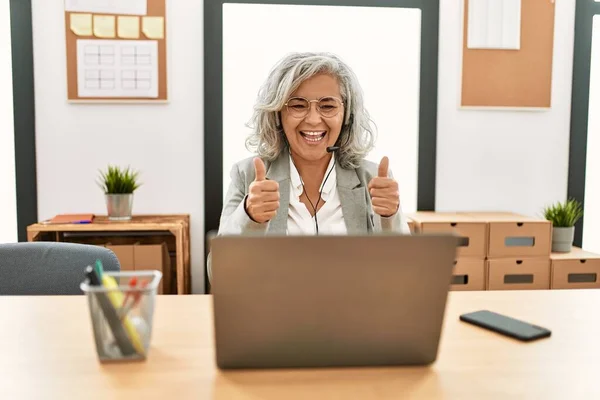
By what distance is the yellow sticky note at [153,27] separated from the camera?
304cm

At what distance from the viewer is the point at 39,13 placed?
9.87ft

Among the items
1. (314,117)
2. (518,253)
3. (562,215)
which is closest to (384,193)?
(314,117)

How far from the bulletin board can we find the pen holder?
2479 millimetres

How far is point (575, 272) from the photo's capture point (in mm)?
2996

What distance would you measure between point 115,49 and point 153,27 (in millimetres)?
247

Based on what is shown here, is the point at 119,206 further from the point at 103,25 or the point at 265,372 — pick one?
the point at 265,372

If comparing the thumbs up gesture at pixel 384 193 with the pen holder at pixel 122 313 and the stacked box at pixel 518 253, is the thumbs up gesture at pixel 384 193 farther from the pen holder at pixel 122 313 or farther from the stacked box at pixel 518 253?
the stacked box at pixel 518 253

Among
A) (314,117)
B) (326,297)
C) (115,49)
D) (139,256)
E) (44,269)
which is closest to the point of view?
(326,297)

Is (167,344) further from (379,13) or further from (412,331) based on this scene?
(379,13)

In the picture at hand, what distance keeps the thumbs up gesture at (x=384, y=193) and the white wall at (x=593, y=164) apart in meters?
2.54

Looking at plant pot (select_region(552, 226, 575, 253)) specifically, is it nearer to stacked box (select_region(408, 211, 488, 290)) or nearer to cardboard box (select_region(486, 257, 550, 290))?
cardboard box (select_region(486, 257, 550, 290))

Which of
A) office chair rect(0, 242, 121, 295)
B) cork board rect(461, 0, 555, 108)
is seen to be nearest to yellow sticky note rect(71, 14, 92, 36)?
office chair rect(0, 242, 121, 295)

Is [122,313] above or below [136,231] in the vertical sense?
above

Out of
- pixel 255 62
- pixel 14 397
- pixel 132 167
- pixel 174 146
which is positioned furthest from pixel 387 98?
pixel 14 397
